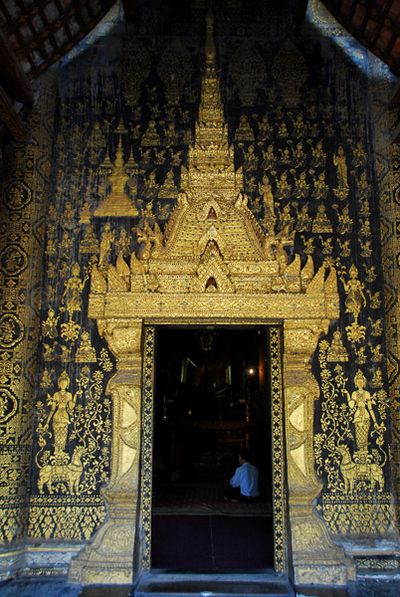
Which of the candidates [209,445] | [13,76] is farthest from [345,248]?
[209,445]

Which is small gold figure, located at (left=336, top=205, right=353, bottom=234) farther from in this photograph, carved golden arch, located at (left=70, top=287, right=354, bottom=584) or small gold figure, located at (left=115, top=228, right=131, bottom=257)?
small gold figure, located at (left=115, top=228, right=131, bottom=257)

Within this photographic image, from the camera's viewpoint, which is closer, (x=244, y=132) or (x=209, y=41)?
(x=244, y=132)

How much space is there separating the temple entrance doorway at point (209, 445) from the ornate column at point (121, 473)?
0.41 m

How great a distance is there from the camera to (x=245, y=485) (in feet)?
26.8

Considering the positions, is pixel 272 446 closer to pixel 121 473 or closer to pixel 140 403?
pixel 140 403

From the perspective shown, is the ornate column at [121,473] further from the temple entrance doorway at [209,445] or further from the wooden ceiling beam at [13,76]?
the wooden ceiling beam at [13,76]

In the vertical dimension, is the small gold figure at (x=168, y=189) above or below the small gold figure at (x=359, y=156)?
below

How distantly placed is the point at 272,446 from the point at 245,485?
3181mm

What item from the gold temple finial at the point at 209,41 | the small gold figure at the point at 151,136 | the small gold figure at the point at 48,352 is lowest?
the small gold figure at the point at 48,352

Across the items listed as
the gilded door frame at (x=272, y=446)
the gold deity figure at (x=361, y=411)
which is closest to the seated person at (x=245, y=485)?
the gilded door frame at (x=272, y=446)

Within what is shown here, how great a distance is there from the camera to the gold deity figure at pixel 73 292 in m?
5.50

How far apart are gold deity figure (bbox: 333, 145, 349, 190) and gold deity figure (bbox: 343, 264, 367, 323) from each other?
0.98 metres

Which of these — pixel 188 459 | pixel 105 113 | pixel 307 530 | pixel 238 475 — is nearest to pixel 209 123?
pixel 105 113

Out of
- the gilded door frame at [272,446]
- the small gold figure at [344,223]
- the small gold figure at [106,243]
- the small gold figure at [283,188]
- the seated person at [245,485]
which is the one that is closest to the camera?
the gilded door frame at [272,446]
